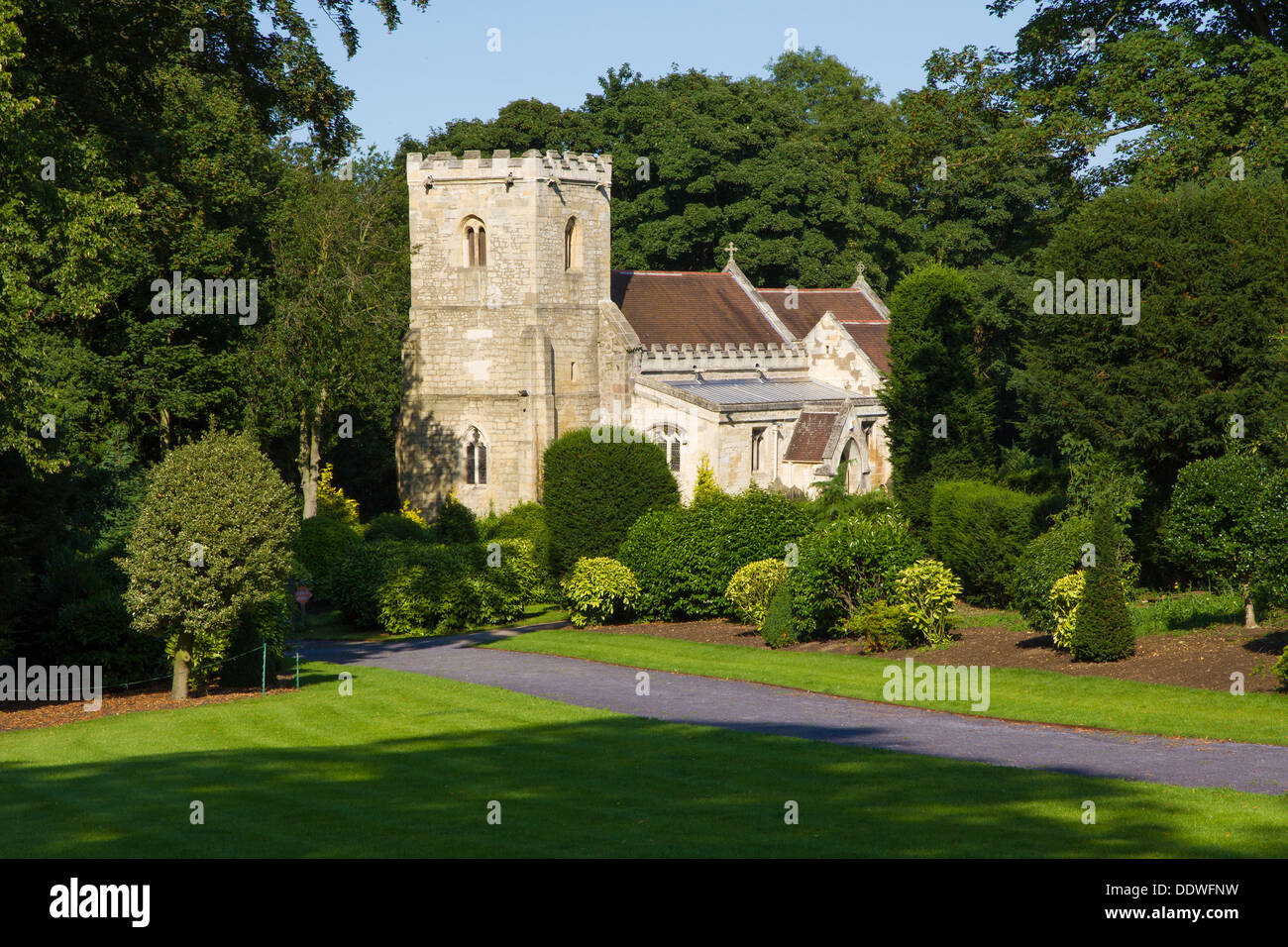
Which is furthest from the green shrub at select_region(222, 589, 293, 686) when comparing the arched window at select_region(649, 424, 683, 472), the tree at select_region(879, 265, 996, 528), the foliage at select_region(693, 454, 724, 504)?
the arched window at select_region(649, 424, 683, 472)

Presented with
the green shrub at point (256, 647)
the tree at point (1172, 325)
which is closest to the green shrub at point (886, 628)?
the tree at point (1172, 325)

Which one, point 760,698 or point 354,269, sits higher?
point 354,269

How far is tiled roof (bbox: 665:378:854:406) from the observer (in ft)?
168

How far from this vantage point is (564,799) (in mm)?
12922

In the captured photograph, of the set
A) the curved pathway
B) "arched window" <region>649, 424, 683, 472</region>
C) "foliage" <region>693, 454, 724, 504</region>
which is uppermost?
"arched window" <region>649, 424, 683, 472</region>

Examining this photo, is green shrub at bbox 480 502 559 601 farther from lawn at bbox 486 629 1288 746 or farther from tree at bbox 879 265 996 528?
tree at bbox 879 265 996 528

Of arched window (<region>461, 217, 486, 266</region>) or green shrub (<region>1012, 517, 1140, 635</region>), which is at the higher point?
arched window (<region>461, 217, 486, 266</region>)

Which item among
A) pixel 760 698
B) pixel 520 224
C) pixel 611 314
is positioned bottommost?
pixel 760 698

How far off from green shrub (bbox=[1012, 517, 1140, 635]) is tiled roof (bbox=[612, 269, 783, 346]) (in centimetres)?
2848

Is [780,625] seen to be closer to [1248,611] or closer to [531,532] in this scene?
[1248,611]

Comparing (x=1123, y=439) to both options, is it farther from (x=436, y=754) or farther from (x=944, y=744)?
(x=436, y=754)

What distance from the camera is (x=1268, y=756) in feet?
51.1

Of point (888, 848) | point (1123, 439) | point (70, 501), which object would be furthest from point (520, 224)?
point (888, 848)

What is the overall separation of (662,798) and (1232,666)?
1222 cm
